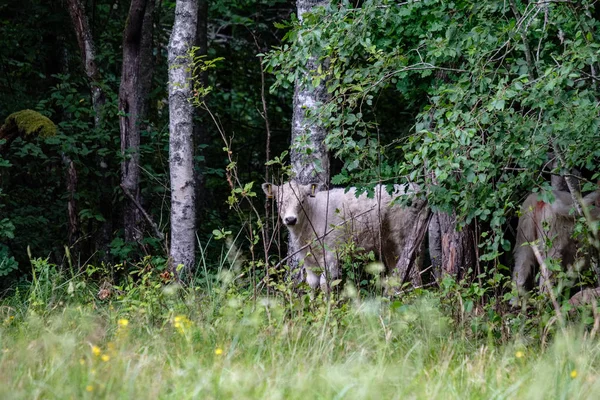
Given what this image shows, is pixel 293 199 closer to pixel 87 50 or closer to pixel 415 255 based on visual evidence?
pixel 415 255

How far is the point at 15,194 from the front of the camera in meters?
12.1

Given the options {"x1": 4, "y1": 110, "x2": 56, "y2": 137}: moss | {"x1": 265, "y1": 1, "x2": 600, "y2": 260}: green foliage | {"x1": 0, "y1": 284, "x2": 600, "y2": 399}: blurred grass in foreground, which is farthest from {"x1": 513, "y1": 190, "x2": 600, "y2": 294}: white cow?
{"x1": 4, "y1": 110, "x2": 56, "y2": 137}: moss

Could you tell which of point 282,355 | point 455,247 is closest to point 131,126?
Answer: point 455,247

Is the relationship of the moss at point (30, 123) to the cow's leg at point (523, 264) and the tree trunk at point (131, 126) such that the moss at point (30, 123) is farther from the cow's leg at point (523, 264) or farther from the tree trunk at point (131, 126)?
the cow's leg at point (523, 264)

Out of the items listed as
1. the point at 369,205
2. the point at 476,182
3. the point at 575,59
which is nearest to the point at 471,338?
the point at 476,182

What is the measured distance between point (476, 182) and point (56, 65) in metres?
8.39

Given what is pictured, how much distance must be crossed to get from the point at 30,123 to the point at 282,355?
20.1ft

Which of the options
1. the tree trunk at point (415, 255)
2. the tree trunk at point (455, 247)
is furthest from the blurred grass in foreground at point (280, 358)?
the tree trunk at point (455, 247)

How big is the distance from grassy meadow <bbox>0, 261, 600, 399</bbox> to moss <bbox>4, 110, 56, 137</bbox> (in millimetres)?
3606

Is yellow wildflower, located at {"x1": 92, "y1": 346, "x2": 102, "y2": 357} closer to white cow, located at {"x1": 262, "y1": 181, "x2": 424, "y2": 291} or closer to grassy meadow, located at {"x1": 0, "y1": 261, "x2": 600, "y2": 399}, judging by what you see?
grassy meadow, located at {"x1": 0, "y1": 261, "x2": 600, "y2": 399}

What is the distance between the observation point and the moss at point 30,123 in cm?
945

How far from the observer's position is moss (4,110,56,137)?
31.0 ft

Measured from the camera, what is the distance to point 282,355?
4543 mm

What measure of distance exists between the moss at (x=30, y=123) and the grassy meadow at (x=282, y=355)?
3.61 meters
